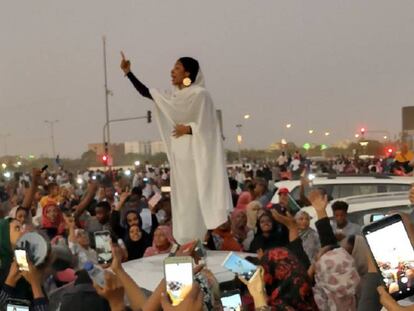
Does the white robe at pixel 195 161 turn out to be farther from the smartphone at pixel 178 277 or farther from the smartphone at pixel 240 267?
the smartphone at pixel 178 277

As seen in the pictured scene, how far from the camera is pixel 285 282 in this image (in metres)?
4.58

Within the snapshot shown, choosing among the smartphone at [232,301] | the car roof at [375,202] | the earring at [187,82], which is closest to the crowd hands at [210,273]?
the smartphone at [232,301]

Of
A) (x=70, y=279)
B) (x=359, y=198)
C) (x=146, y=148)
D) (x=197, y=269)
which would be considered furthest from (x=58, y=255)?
(x=146, y=148)

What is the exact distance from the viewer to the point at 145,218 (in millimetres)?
9625

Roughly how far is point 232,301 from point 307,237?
3.47m

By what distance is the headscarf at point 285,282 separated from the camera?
457cm

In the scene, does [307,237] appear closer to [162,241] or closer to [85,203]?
[162,241]

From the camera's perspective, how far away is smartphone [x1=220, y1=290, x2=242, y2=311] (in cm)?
A: 388

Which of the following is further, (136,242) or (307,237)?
(136,242)

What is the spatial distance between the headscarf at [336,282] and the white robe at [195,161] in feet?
3.16

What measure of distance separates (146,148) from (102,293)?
93.2 m

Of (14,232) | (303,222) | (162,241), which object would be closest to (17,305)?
(14,232)

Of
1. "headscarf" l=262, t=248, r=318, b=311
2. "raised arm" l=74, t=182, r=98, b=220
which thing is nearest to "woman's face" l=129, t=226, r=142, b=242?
"raised arm" l=74, t=182, r=98, b=220

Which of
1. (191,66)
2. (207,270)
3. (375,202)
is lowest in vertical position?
(375,202)
